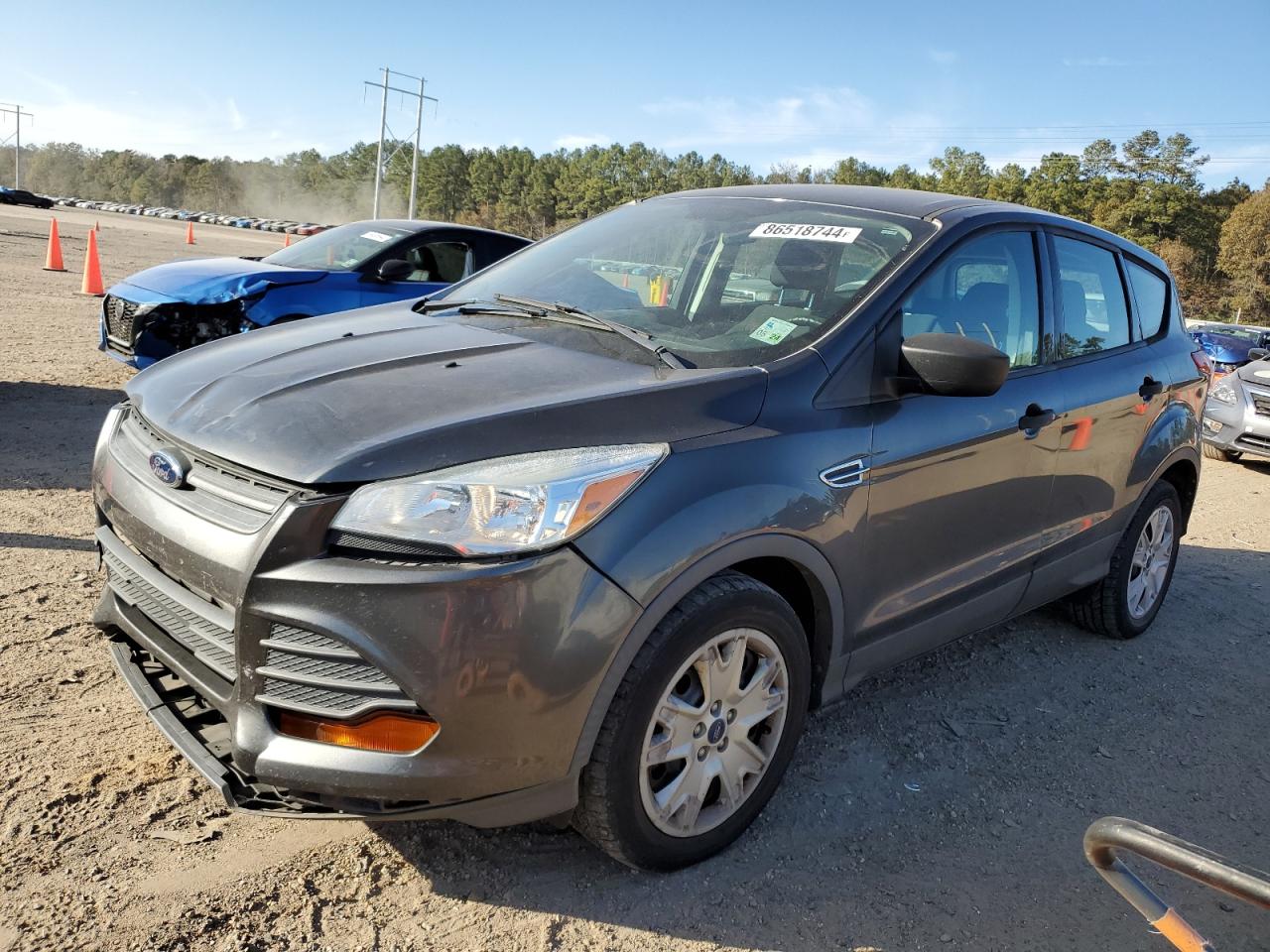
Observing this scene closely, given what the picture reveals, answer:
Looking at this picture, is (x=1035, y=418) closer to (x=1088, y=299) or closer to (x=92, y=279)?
(x=1088, y=299)

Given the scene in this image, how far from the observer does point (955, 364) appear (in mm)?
2770

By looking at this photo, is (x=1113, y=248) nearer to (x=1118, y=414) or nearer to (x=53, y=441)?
(x=1118, y=414)

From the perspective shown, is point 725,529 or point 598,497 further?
point 725,529

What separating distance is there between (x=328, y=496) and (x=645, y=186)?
100359 millimetres

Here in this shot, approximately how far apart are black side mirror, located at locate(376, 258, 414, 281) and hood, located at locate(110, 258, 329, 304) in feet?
1.72

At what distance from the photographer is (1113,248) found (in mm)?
4398

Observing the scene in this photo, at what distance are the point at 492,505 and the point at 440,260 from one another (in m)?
6.62

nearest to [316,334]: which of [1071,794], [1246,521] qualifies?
[1071,794]

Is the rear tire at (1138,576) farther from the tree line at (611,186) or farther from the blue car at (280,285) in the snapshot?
the tree line at (611,186)

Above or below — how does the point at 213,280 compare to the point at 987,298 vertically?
below

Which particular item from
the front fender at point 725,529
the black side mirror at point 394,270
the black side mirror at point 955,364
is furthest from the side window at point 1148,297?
the black side mirror at point 394,270

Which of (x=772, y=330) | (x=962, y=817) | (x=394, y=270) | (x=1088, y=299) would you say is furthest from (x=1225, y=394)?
(x=772, y=330)

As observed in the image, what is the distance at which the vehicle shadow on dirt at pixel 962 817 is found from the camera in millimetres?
2562

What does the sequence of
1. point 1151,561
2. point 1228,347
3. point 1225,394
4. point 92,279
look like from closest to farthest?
point 1151,561
point 1225,394
point 92,279
point 1228,347
